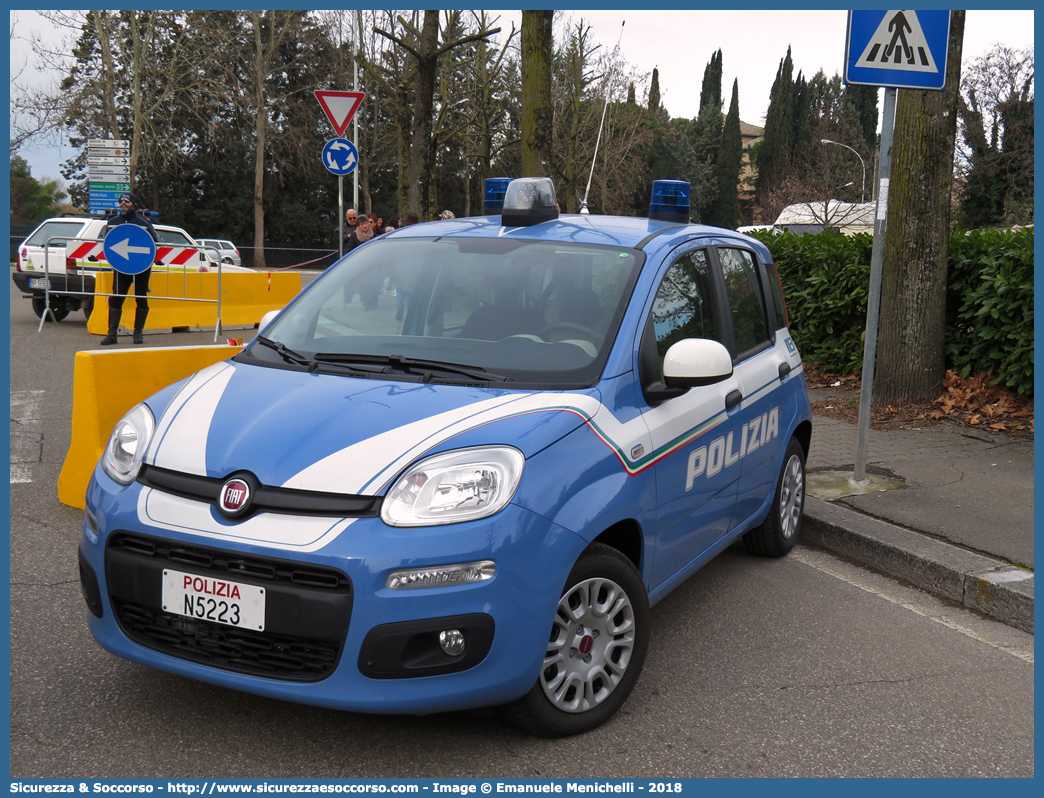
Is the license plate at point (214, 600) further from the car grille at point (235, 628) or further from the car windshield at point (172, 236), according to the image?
the car windshield at point (172, 236)

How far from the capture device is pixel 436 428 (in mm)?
2957

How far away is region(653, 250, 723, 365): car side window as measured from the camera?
3.81m

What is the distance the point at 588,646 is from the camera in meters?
3.14

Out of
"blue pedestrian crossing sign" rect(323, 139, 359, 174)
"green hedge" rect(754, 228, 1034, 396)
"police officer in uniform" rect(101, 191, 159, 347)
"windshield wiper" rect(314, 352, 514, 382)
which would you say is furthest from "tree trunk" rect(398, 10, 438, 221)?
"windshield wiper" rect(314, 352, 514, 382)

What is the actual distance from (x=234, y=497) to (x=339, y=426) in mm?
383

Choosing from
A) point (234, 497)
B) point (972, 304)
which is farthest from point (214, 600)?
point (972, 304)

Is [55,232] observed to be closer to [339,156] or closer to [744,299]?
[339,156]

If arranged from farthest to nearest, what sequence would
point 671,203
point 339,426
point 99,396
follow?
point 99,396, point 671,203, point 339,426

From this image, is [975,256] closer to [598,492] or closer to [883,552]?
[883,552]

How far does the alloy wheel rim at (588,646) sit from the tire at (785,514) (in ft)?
6.18

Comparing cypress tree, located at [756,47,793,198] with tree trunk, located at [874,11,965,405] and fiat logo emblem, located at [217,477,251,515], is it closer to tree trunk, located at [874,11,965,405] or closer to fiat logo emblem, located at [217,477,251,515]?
tree trunk, located at [874,11,965,405]

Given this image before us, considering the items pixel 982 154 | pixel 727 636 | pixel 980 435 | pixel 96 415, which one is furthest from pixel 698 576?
pixel 982 154

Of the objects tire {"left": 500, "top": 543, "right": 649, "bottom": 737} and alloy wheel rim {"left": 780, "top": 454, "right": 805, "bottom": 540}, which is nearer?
tire {"left": 500, "top": 543, "right": 649, "bottom": 737}

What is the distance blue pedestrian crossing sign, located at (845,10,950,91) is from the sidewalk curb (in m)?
2.55
